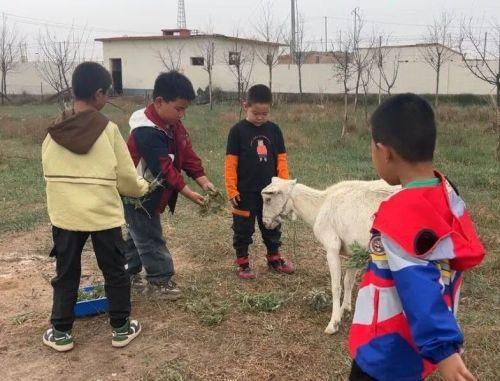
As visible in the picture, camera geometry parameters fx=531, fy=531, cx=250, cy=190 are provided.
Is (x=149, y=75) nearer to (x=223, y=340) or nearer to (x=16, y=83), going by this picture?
(x=16, y=83)

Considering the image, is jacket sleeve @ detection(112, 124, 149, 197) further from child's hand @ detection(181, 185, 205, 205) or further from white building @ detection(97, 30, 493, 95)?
white building @ detection(97, 30, 493, 95)

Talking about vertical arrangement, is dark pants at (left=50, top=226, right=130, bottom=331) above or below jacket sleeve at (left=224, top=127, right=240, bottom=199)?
below

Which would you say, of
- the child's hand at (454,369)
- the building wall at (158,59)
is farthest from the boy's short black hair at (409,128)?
the building wall at (158,59)

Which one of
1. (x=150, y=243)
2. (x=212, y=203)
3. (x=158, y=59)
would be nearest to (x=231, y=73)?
(x=158, y=59)

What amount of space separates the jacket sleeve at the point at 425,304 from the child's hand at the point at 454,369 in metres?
0.02

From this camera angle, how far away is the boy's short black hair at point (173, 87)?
3.95 metres

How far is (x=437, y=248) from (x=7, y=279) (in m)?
4.38

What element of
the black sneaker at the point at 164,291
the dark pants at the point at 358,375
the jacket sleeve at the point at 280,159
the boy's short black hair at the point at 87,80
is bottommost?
the black sneaker at the point at 164,291

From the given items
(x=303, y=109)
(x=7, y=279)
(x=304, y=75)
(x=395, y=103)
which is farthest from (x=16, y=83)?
(x=395, y=103)

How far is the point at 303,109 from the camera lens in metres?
23.2

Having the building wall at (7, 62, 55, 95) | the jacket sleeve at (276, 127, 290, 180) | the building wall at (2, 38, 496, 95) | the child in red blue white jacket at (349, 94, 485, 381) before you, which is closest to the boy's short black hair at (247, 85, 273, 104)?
the jacket sleeve at (276, 127, 290, 180)

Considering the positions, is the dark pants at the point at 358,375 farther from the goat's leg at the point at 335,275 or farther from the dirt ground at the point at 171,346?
the goat's leg at the point at 335,275

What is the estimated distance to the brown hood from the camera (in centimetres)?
330

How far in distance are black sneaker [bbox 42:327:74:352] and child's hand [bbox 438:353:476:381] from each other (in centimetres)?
274
